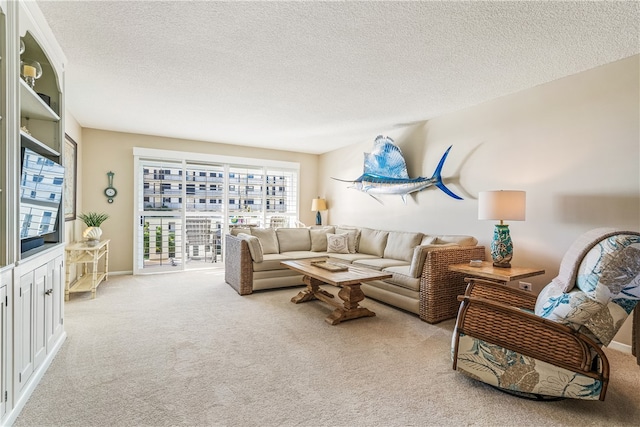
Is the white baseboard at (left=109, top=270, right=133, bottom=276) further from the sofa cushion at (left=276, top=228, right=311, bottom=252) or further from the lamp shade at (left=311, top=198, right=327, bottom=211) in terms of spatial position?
the lamp shade at (left=311, top=198, right=327, bottom=211)

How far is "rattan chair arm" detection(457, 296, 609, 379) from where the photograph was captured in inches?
68.1

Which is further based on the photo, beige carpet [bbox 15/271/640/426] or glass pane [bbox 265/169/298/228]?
glass pane [bbox 265/169/298/228]

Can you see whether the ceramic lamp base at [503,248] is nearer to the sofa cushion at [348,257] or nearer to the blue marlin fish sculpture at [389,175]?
the blue marlin fish sculpture at [389,175]

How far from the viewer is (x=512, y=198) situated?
9.40ft

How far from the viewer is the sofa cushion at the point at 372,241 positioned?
4609 millimetres

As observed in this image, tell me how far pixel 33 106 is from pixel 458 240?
397 centimetres

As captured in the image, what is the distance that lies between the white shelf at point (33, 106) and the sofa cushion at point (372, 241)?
3.82 meters

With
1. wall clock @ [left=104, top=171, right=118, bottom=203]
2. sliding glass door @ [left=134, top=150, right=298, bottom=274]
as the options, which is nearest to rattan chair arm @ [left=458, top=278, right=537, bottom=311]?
sliding glass door @ [left=134, top=150, right=298, bottom=274]

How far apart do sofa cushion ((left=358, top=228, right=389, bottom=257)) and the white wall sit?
0.50 meters

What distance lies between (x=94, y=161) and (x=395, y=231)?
4.82m

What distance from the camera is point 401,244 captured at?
14.0 feet

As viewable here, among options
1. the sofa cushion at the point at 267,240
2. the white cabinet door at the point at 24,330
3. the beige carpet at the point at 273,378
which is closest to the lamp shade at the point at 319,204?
the sofa cushion at the point at 267,240

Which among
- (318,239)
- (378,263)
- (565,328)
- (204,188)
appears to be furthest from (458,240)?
(204,188)

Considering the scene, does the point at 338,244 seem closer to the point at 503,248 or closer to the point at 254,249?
the point at 254,249
